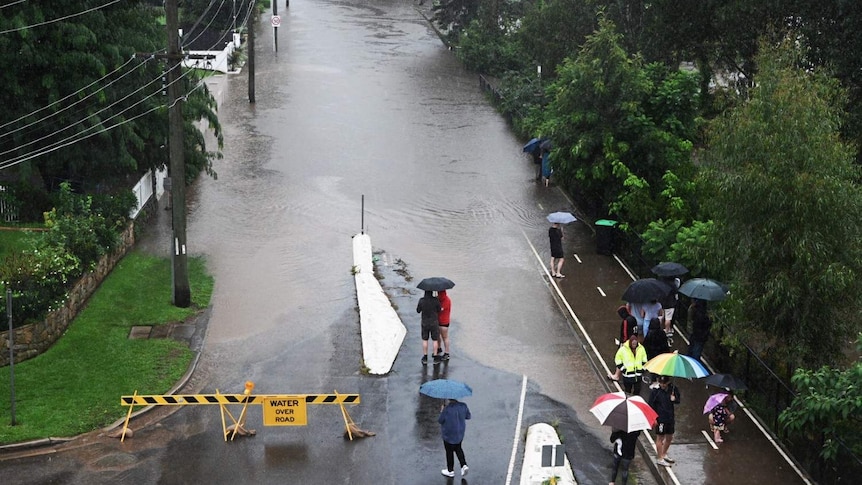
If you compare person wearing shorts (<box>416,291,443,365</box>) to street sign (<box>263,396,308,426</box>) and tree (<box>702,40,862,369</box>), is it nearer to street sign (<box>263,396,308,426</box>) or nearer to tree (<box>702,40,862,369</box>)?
street sign (<box>263,396,308,426</box>)

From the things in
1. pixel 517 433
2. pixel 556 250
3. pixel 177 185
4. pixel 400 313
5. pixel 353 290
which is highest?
pixel 177 185

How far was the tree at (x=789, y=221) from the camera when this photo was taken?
17.9 m

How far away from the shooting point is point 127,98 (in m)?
28.1

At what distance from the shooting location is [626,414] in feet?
50.3

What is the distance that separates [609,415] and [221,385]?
7.80 m

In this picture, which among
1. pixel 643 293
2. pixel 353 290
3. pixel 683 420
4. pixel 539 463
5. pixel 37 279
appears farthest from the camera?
pixel 353 290

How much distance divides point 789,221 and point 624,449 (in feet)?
16.4

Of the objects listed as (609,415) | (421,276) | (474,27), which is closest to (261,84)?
(474,27)

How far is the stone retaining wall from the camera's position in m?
20.3

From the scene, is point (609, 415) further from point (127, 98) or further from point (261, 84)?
point (261, 84)

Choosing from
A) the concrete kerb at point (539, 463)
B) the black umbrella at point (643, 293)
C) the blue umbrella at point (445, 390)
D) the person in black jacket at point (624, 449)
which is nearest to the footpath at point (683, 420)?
the person in black jacket at point (624, 449)

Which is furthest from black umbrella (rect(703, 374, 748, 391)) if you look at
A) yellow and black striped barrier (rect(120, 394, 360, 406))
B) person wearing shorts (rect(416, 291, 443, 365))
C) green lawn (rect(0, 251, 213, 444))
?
green lawn (rect(0, 251, 213, 444))

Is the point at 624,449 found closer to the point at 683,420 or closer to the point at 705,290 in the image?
the point at 683,420

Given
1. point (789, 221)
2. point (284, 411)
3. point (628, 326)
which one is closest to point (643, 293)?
point (628, 326)
